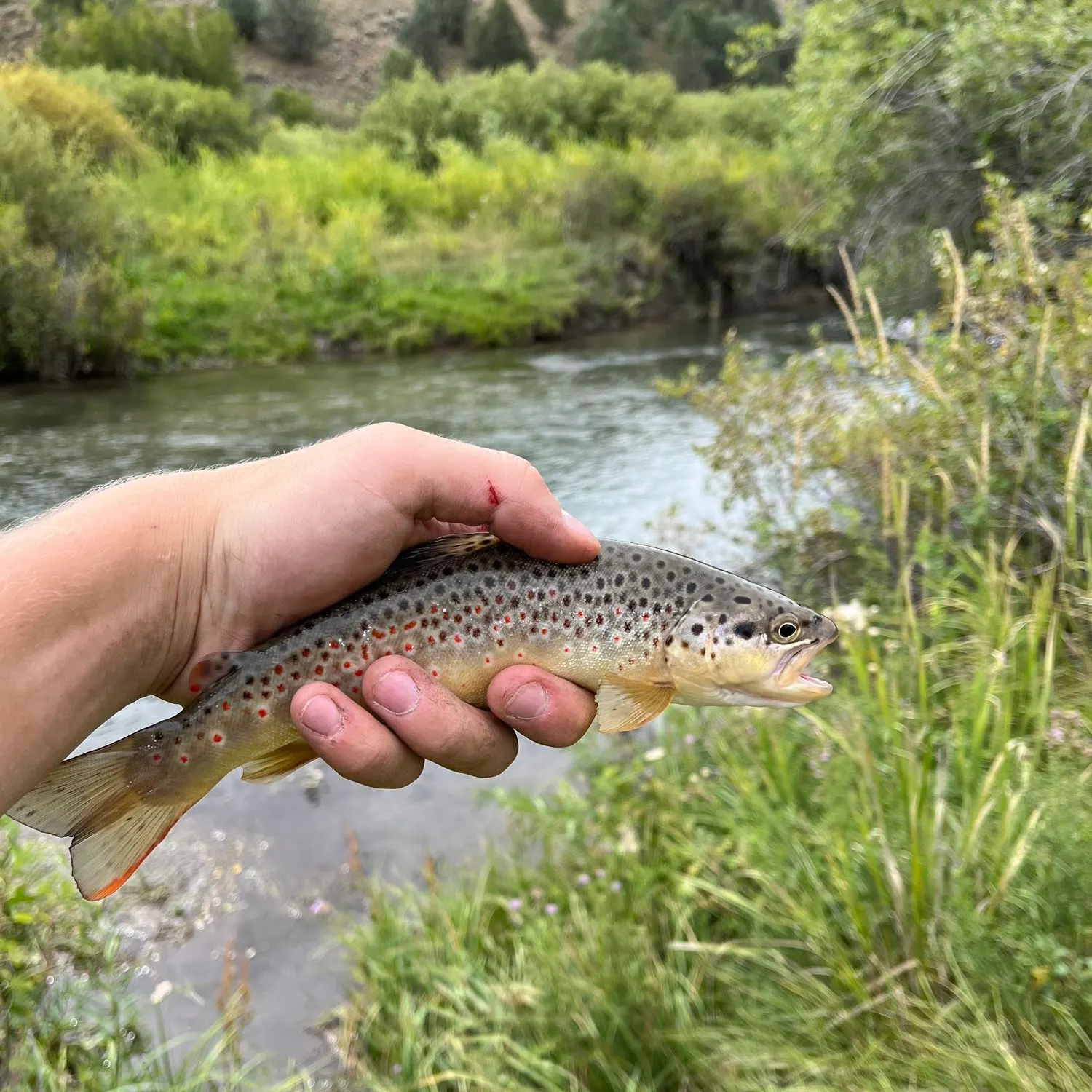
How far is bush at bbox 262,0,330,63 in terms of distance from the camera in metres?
77.9

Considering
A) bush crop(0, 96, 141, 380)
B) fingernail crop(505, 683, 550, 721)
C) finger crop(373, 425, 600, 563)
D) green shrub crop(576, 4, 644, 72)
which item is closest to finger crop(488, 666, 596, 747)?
fingernail crop(505, 683, 550, 721)

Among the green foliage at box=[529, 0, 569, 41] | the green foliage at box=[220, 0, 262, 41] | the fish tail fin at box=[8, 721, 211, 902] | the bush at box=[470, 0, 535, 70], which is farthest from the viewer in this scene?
the green foliage at box=[529, 0, 569, 41]

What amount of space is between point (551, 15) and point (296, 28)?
91.1 ft

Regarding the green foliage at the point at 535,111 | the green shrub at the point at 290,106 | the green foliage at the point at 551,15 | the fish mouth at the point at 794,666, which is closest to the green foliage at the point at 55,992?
the fish mouth at the point at 794,666

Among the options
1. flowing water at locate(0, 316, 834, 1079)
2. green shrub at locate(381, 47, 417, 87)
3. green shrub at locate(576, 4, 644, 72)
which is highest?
green shrub at locate(576, 4, 644, 72)

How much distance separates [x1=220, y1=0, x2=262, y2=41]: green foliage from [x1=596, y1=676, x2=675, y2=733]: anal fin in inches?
3554

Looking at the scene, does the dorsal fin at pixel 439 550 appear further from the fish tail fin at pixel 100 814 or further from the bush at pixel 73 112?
the bush at pixel 73 112

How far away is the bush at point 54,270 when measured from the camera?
15.7m

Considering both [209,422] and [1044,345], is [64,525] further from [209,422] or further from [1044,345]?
[209,422]

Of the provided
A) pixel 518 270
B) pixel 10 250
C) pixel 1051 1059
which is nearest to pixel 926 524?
pixel 1051 1059

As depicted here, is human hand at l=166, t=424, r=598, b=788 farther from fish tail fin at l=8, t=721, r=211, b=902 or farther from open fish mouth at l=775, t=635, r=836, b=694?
open fish mouth at l=775, t=635, r=836, b=694

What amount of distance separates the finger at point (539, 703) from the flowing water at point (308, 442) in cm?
236

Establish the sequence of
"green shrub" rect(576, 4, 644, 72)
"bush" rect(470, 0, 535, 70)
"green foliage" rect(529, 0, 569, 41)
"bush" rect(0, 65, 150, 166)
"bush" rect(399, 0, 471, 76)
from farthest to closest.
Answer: "green foliage" rect(529, 0, 569, 41) < "bush" rect(399, 0, 471, 76) < "bush" rect(470, 0, 535, 70) < "green shrub" rect(576, 4, 644, 72) < "bush" rect(0, 65, 150, 166)

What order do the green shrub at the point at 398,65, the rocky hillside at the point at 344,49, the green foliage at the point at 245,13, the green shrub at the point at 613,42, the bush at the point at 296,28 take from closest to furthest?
the green shrub at the point at 398,65
the rocky hillside at the point at 344,49
the green shrub at the point at 613,42
the green foliage at the point at 245,13
the bush at the point at 296,28
